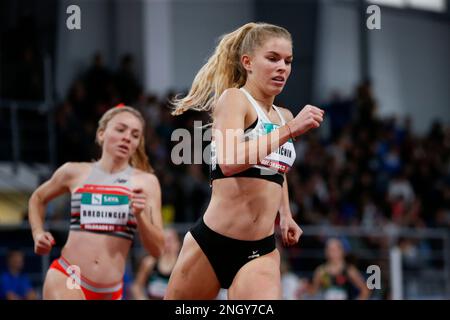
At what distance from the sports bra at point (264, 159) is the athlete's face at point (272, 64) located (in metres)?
0.11

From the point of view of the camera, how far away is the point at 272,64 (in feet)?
14.7

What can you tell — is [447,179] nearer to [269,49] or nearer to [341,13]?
[341,13]

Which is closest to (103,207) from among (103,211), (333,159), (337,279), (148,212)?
(103,211)

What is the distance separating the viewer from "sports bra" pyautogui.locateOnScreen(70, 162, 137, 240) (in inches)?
225

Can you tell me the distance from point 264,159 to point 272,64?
0.52 meters

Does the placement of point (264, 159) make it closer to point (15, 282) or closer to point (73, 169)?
point (73, 169)

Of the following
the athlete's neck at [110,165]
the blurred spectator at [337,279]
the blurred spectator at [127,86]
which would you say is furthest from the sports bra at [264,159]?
the blurred spectator at [127,86]

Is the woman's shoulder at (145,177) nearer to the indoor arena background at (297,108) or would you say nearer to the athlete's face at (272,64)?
the athlete's face at (272,64)

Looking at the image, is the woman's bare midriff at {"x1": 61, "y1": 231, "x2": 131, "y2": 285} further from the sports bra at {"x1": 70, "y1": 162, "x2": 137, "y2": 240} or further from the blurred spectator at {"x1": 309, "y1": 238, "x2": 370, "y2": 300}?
the blurred spectator at {"x1": 309, "y1": 238, "x2": 370, "y2": 300}

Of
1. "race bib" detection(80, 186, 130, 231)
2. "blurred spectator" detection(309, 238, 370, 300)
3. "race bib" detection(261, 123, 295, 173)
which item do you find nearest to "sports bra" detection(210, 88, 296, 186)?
"race bib" detection(261, 123, 295, 173)

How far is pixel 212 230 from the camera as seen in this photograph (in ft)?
14.7

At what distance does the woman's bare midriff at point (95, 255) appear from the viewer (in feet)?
18.6
